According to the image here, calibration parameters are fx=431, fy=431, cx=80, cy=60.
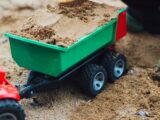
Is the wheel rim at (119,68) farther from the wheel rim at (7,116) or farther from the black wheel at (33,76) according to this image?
the wheel rim at (7,116)

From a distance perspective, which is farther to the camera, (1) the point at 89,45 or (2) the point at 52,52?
(1) the point at 89,45

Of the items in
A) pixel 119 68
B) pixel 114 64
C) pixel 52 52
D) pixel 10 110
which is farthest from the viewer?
pixel 119 68

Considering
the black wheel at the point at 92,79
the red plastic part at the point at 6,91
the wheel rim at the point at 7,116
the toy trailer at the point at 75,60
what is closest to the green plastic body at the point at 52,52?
the toy trailer at the point at 75,60

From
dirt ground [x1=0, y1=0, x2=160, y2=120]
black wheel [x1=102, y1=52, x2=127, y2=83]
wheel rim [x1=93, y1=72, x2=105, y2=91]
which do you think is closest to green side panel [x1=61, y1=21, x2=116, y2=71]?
black wheel [x1=102, y1=52, x2=127, y2=83]

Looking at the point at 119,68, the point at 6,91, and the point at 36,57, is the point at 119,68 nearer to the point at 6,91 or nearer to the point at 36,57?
the point at 36,57

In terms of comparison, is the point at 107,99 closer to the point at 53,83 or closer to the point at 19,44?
the point at 53,83

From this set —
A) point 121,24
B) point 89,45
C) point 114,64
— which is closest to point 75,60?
point 89,45

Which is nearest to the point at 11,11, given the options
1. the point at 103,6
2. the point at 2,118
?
the point at 103,6
